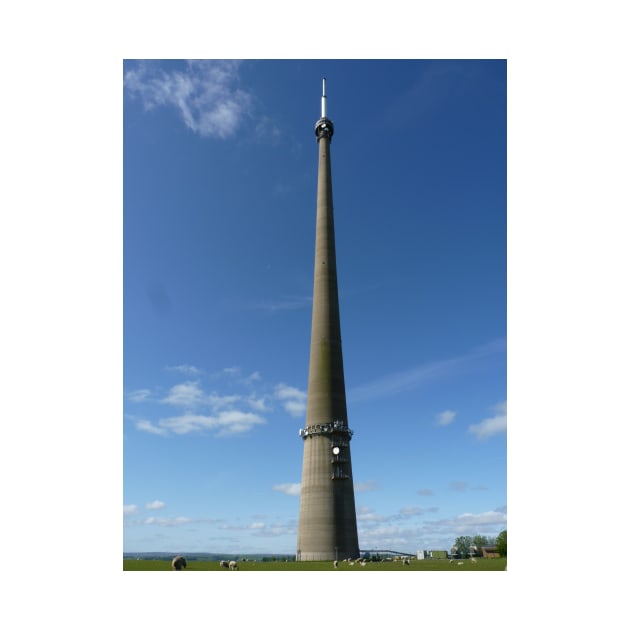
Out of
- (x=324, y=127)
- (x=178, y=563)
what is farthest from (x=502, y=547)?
(x=324, y=127)

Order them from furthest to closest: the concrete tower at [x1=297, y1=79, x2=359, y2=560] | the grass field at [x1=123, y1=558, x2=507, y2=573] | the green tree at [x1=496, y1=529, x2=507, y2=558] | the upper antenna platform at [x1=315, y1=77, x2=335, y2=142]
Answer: the upper antenna platform at [x1=315, y1=77, x2=335, y2=142]
the green tree at [x1=496, y1=529, x2=507, y2=558]
the concrete tower at [x1=297, y1=79, x2=359, y2=560]
the grass field at [x1=123, y1=558, x2=507, y2=573]

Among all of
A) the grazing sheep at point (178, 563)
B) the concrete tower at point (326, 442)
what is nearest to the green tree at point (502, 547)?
the concrete tower at point (326, 442)

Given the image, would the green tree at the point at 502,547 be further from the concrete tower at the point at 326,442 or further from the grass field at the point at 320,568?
the grass field at the point at 320,568

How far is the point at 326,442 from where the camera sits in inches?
2030

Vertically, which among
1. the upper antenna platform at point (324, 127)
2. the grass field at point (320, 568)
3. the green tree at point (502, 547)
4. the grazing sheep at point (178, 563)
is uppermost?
the upper antenna platform at point (324, 127)

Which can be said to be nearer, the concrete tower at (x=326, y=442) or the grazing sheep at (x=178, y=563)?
the grazing sheep at (x=178, y=563)

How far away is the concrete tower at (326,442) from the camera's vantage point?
48.7 metres

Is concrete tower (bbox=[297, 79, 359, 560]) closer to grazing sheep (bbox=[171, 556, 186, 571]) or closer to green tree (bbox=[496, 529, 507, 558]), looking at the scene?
green tree (bbox=[496, 529, 507, 558])

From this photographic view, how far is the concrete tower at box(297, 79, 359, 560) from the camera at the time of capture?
4872 centimetres

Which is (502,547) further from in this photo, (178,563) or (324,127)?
(324,127)

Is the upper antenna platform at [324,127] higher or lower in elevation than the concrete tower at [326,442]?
higher

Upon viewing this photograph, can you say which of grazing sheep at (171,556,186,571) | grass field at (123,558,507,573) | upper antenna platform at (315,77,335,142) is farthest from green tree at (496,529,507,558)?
upper antenna platform at (315,77,335,142)

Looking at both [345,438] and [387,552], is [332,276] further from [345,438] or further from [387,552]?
[387,552]
